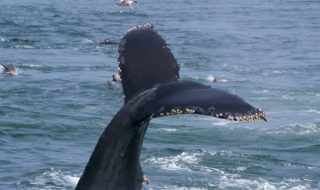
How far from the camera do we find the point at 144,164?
15281 mm

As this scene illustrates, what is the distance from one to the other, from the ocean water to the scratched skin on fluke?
23.3 feet

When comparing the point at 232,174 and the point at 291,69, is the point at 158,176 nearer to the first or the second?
the point at 232,174

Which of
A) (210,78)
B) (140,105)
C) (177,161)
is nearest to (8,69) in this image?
(210,78)

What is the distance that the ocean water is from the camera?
14711mm

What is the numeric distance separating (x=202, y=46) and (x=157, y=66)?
103ft

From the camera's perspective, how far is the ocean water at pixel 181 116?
48.3 feet

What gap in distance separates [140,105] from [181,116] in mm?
16259

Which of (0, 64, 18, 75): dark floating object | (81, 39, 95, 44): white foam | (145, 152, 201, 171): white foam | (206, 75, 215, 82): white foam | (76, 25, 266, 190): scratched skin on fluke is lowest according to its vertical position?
(0, 64, 18, 75): dark floating object

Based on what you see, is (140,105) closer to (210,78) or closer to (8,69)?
(8,69)

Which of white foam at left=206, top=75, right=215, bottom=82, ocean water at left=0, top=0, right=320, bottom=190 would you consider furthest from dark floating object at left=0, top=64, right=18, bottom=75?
white foam at left=206, top=75, right=215, bottom=82

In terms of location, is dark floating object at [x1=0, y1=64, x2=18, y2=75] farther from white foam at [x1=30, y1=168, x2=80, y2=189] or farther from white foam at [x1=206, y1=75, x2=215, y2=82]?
white foam at [x1=30, y1=168, x2=80, y2=189]

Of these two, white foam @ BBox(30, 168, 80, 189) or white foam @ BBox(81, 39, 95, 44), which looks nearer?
white foam @ BBox(30, 168, 80, 189)

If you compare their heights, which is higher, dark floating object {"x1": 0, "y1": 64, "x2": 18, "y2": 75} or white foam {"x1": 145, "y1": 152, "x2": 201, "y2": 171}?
white foam {"x1": 145, "y1": 152, "x2": 201, "y2": 171}

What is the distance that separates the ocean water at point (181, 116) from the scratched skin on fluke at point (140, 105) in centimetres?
710
